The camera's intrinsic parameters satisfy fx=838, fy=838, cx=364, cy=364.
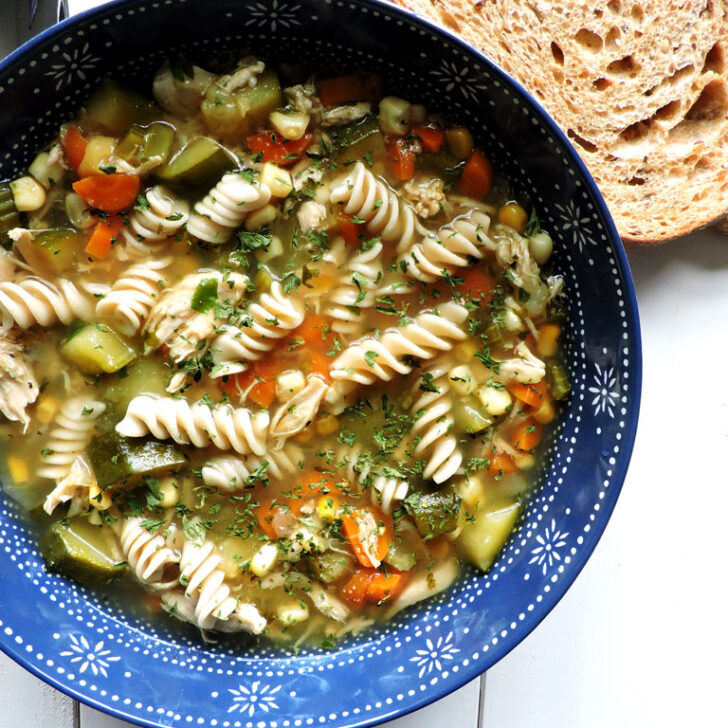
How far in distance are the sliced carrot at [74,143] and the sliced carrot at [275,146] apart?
755 millimetres

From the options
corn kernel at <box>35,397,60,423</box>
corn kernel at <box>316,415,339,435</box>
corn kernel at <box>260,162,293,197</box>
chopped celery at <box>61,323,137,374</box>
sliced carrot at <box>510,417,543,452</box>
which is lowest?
corn kernel at <box>35,397,60,423</box>

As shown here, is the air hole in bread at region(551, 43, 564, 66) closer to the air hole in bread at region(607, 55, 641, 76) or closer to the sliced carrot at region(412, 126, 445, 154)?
the air hole in bread at region(607, 55, 641, 76)

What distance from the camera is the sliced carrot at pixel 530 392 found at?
13.0 feet

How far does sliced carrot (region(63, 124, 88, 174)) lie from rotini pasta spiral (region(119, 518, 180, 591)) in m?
1.69

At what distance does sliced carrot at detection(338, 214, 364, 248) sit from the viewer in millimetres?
3855

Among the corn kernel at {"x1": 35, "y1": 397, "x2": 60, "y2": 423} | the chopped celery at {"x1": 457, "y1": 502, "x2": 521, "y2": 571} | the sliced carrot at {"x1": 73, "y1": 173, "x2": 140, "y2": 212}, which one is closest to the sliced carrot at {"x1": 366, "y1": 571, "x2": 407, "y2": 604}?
the chopped celery at {"x1": 457, "y1": 502, "x2": 521, "y2": 571}

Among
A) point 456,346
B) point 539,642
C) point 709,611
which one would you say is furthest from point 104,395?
point 709,611

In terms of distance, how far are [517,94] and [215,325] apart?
5.44 feet

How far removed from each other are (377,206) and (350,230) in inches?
7.0

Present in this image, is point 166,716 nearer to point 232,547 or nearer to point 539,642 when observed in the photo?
point 232,547

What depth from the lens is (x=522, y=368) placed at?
3.87 meters

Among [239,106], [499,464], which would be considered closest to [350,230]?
[239,106]

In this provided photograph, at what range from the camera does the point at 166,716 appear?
3801mm

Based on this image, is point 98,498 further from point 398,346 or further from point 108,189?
point 398,346
